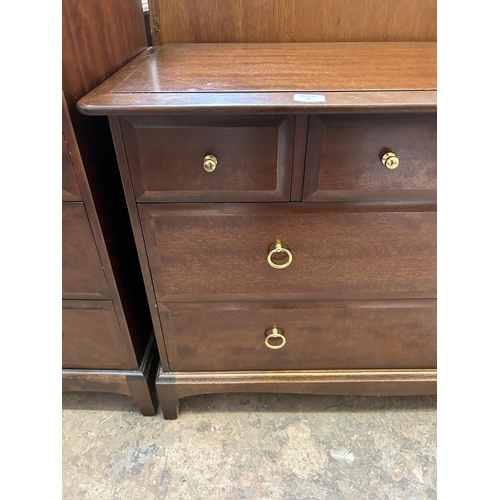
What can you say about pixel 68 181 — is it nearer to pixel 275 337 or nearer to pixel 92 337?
pixel 92 337

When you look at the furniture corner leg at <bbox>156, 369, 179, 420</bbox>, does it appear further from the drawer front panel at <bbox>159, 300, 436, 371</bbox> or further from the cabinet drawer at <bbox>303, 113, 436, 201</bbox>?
the cabinet drawer at <bbox>303, 113, 436, 201</bbox>

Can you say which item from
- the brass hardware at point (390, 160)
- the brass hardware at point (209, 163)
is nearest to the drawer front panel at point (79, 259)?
the brass hardware at point (209, 163)

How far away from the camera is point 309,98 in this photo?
56 centimetres

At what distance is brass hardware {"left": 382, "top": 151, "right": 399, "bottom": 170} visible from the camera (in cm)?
60

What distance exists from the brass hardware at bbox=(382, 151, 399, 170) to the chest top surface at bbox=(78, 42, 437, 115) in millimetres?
77

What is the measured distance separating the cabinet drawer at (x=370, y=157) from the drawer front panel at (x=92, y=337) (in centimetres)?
52

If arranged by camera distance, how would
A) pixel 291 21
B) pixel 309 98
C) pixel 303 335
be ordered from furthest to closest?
pixel 291 21
pixel 303 335
pixel 309 98

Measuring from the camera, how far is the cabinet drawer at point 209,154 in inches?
23.3

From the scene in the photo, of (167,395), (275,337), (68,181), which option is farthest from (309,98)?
(167,395)

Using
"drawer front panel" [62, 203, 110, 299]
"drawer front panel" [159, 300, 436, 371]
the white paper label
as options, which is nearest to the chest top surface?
the white paper label

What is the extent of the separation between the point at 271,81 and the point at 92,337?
68 centimetres

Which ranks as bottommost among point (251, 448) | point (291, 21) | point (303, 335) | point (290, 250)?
point (251, 448)

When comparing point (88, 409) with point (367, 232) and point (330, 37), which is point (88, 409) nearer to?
point (367, 232)

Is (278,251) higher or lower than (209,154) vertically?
lower
